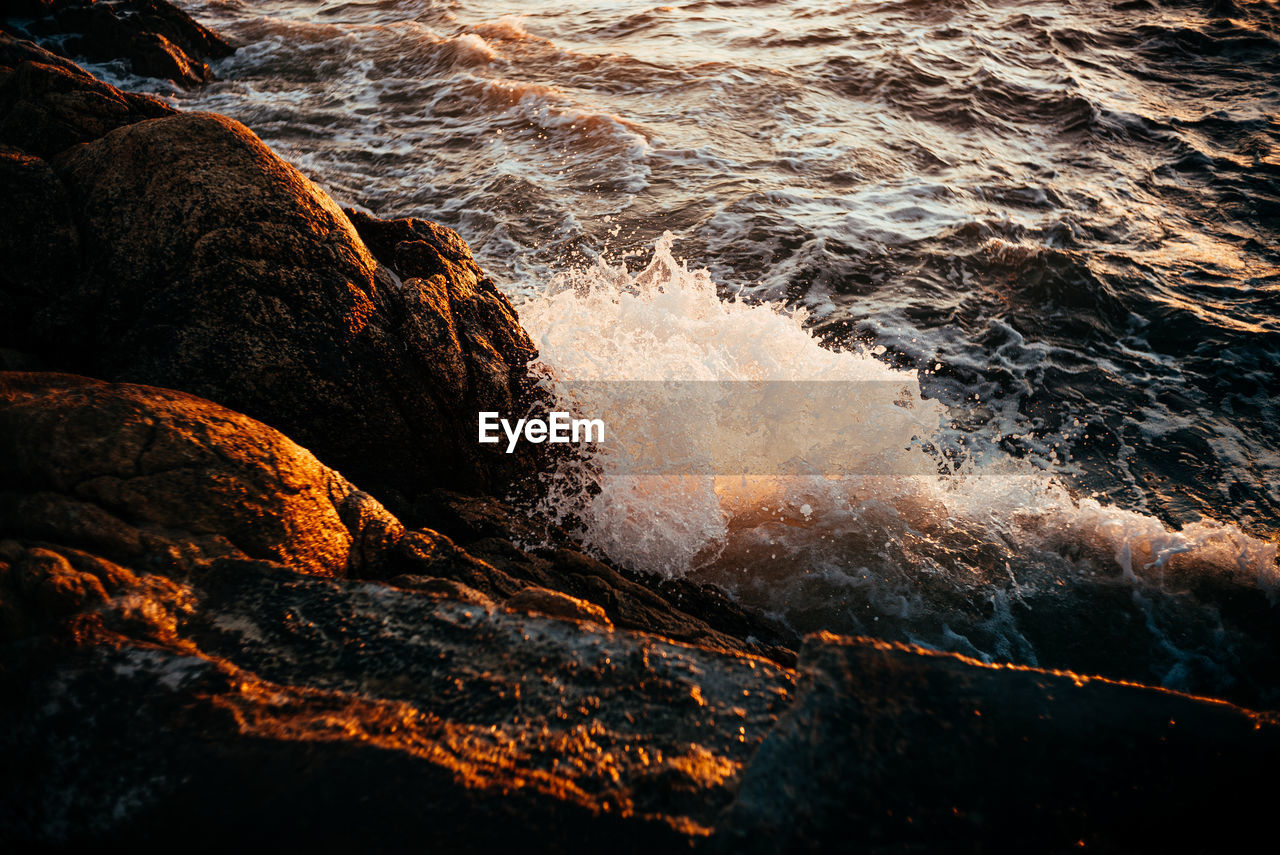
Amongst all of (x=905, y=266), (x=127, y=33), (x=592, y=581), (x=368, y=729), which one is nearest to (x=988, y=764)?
(x=368, y=729)

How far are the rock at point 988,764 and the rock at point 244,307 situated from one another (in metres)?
2.69

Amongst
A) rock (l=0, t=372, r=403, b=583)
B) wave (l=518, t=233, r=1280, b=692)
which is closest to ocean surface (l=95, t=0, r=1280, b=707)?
wave (l=518, t=233, r=1280, b=692)

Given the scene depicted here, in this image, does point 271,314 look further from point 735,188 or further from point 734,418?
point 735,188

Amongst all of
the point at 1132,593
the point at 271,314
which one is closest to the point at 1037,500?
the point at 1132,593

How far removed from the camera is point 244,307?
3.39 metres

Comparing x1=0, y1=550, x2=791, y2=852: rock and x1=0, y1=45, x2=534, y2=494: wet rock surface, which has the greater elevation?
x1=0, y1=45, x2=534, y2=494: wet rock surface

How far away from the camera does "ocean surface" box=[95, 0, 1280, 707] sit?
4070mm

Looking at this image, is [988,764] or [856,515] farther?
[856,515]

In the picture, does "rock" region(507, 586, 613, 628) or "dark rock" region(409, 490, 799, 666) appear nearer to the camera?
"rock" region(507, 586, 613, 628)

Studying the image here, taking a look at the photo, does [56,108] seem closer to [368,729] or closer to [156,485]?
[156,485]

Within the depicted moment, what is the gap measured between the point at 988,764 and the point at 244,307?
3710mm

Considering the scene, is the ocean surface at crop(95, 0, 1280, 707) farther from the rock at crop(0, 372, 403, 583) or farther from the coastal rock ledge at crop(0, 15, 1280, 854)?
the rock at crop(0, 372, 403, 583)

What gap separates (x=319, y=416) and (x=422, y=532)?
39.0 inches

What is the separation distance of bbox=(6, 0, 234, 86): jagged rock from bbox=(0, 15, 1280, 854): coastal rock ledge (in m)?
10.5
